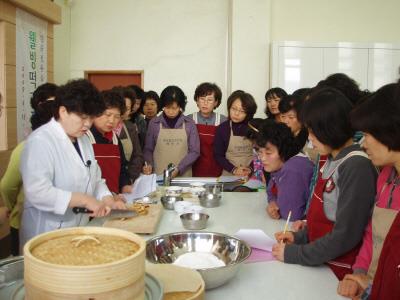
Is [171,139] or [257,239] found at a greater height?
[171,139]

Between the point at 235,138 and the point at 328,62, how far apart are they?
8.25 feet

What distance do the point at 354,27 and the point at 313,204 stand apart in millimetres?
4753

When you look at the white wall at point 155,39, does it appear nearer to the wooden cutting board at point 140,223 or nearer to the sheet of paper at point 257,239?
the wooden cutting board at point 140,223

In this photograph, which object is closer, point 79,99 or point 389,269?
point 389,269

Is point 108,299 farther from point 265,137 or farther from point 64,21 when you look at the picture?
point 64,21

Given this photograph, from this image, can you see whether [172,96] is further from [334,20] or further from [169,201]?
[334,20]

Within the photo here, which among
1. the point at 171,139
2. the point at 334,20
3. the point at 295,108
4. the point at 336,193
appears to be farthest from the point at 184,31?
the point at 336,193

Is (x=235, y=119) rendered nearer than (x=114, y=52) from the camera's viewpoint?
Yes

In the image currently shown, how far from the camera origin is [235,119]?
3420 mm

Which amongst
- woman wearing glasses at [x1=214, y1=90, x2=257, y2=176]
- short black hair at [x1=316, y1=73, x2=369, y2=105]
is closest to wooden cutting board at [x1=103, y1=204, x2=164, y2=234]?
short black hair at [x1=316, y1=73, x2=369, y2=105]

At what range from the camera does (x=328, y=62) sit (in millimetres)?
5293

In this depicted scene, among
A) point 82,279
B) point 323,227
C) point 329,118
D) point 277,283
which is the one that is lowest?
point 277,283

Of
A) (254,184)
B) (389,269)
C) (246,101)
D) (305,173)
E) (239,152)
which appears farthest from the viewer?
(239,152)

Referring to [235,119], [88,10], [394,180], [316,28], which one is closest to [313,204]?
[394,180]
